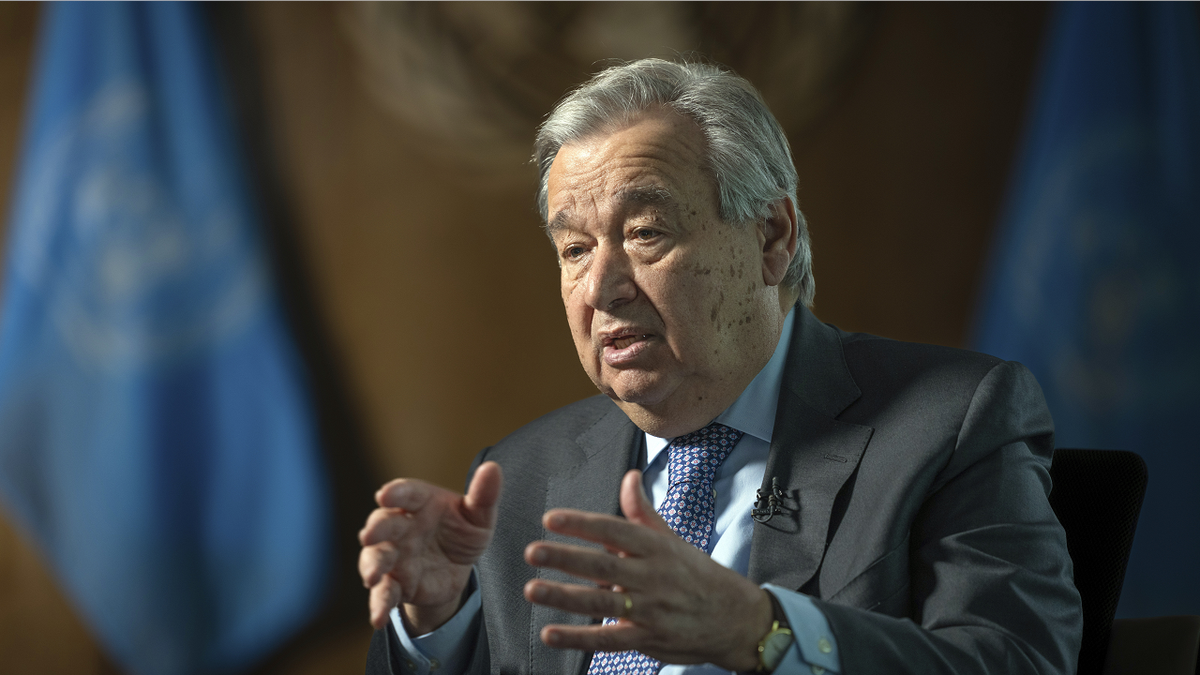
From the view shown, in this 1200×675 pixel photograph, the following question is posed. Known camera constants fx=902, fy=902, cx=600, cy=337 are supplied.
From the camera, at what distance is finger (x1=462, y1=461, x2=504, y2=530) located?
1.32 m

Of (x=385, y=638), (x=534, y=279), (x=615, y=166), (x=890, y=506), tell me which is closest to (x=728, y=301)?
(x=615, y=166)

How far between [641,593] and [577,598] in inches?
3.0

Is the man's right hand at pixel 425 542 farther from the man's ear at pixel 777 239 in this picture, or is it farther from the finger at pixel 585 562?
the man's ear at pixel 777 239

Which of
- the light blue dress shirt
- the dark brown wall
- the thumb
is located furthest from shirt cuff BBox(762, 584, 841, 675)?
the dark brown wall

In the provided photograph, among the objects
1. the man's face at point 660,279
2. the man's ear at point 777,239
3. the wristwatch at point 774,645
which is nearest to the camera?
the wristwatch at point 774,645

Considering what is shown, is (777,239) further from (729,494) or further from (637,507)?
(637,507)

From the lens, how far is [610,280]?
1572 millimetres

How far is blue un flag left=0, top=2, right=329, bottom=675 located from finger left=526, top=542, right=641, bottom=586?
91.9 inches

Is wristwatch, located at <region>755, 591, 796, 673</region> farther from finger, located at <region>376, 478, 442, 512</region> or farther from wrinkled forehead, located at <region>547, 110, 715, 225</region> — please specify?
wrinkled forehead, located at <region>547, 110, 715, 225</region>

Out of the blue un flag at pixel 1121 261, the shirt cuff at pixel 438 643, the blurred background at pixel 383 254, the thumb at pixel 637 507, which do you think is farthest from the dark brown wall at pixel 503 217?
the thumb at pixel 637 507

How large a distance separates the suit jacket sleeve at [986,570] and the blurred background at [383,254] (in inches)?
70.9

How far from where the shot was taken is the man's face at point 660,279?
1573 millimetres

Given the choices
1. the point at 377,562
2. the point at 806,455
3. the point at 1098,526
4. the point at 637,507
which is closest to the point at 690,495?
the point at 806,455

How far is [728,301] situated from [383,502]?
0.70 m
